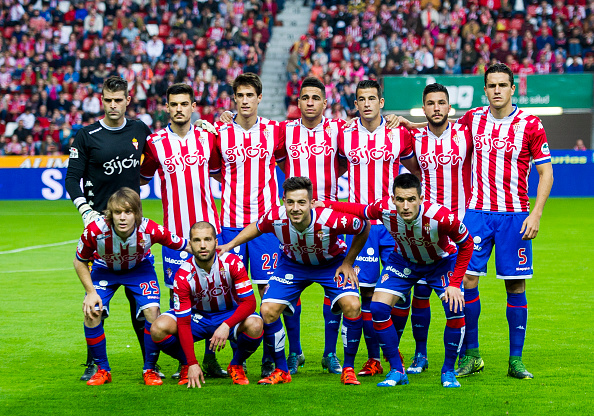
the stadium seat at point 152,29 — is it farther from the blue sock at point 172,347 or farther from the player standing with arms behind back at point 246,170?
the blue sock at point 172,347


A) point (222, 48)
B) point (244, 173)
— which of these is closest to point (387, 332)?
point (244, 173)

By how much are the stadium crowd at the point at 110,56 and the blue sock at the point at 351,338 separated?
16.8 metres

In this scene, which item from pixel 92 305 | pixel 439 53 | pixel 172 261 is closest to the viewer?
pixel 92 305

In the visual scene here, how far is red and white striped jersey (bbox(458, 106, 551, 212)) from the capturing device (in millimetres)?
6055

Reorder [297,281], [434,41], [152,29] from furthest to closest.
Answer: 1. [152,29]
2. [434,41]
3. [297,281]

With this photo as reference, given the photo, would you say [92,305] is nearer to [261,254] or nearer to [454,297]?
[261,254]

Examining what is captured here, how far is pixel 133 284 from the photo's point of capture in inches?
234

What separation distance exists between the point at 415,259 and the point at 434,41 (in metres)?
20.1

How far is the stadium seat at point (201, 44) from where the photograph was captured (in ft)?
85.2

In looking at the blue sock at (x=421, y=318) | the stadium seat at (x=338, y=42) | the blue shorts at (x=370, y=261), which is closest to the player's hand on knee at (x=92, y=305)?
the blue shorts at (x=370, y=261)

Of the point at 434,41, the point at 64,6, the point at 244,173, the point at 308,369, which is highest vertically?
the point at 64,6

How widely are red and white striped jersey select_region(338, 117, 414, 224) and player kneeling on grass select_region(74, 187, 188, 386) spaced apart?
151cm

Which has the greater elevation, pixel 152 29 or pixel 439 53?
pixel 152 29

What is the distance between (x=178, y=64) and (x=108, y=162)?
18933 mm
